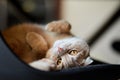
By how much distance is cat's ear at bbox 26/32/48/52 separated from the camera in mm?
308

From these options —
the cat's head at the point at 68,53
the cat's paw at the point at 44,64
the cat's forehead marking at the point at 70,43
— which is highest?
the cat's forehead marking at the point at 70,43

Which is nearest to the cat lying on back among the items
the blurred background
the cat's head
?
the cat's head

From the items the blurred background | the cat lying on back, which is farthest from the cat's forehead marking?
the blurred background

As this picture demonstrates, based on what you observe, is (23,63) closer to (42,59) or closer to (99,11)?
(42,59)

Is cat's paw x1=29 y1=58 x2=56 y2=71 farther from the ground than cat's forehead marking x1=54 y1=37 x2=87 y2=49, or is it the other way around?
cat's forehead marking x1=54 y1=37 x2=87 y2=49

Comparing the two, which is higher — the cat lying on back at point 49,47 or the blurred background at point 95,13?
the blurred background at point 95,13

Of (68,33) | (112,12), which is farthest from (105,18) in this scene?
(68,33)

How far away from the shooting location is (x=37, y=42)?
1.02ft

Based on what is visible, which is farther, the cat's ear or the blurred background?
the blurred background

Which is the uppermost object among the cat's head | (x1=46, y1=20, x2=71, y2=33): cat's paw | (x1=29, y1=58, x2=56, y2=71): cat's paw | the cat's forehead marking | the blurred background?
the blurred background

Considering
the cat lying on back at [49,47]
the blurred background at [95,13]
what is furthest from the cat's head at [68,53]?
the blurred background at [95,13]

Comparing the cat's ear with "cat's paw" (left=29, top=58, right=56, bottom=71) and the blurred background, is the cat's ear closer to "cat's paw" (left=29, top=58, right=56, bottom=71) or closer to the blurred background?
"cat's paw" (left=29, top=58, right=56, bottom=71)

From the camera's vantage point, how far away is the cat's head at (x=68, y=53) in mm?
301

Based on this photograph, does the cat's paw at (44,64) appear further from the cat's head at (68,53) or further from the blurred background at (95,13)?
the blurred background at (95,13)
